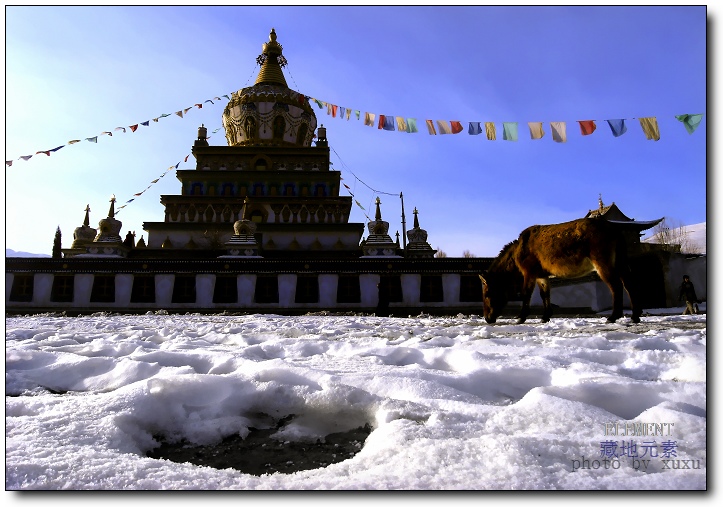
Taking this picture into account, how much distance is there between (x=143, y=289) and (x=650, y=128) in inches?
776

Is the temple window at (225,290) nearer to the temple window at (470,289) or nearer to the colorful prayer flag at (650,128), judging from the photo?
the temple window at (470,289)

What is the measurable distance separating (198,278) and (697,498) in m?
20.2

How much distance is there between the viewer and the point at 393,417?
8.00 feet

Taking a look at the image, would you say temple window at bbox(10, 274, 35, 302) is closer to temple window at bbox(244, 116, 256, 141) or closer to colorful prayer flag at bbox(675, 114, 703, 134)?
temple window at bbox(244, 116, 256, 141)

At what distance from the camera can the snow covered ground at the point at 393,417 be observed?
1973 mm

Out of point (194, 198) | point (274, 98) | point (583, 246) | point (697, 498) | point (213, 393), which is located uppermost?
point (274, 98)

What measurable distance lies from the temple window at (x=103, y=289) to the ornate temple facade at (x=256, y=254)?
0.14 feet

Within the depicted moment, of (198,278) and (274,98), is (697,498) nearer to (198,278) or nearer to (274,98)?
(198,278)

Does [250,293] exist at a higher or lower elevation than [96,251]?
lower

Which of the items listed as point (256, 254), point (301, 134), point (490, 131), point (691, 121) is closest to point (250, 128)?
point (301, 134)

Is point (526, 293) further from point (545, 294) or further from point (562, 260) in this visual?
point (562, 260)

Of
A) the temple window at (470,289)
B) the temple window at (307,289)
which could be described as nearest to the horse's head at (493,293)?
the temple window at (470,289)

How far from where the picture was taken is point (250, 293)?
2034 centimetres

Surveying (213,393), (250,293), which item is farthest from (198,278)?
(213,393)
